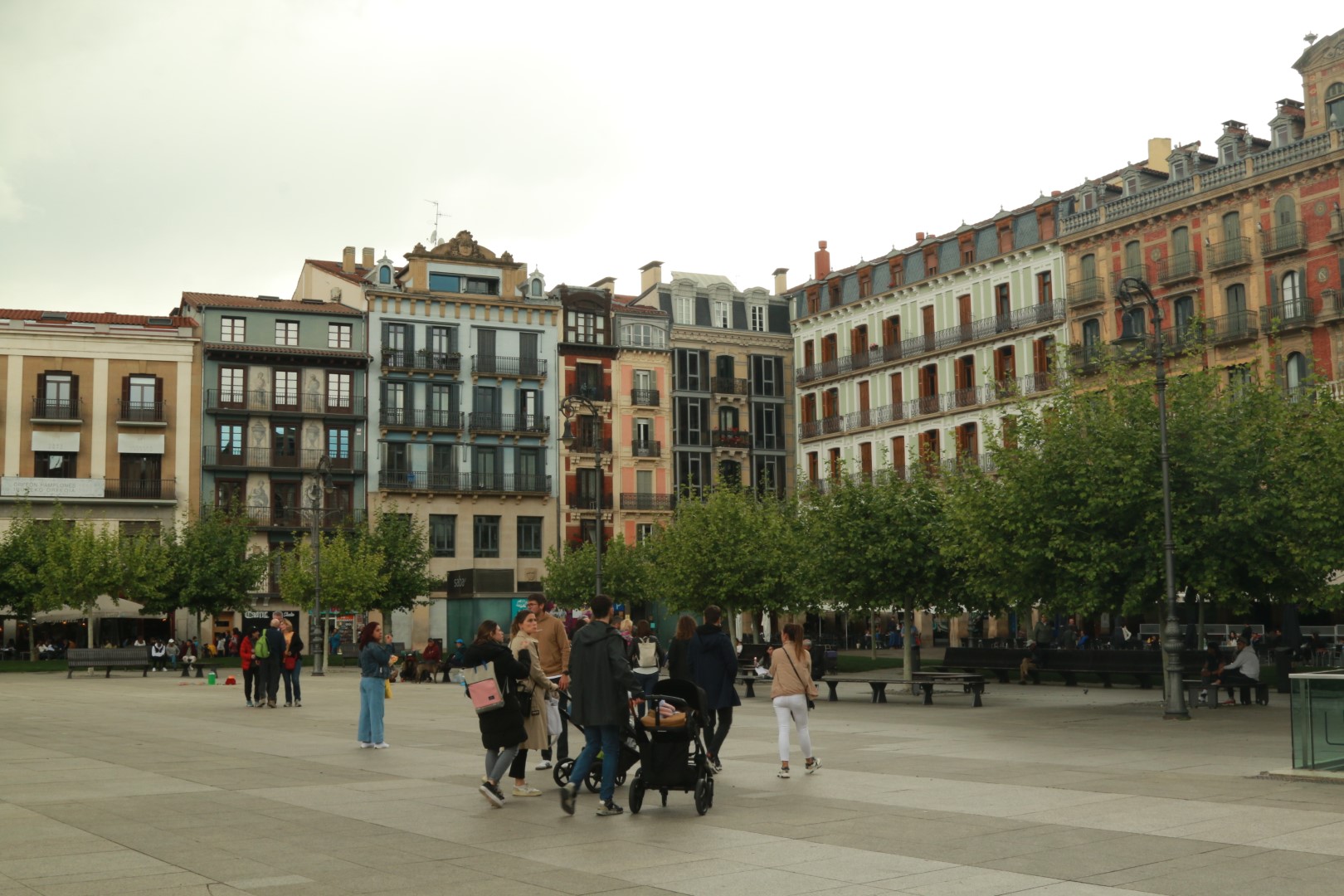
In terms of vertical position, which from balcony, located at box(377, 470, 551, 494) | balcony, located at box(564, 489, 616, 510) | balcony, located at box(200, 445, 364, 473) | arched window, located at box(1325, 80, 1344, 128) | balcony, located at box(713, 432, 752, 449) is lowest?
balcony, located at box(564, 489, 616, 510)

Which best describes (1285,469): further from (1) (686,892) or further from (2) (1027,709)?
(1) (686,892)

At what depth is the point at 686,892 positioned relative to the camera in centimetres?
868

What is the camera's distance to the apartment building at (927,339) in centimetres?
5947

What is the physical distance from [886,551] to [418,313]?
4120cm

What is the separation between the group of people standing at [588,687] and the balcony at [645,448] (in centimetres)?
5405

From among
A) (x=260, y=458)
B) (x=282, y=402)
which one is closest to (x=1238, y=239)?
(x=282, y=402)

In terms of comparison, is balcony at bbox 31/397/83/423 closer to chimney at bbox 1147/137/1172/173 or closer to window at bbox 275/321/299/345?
window at bbox 275/321/299/345

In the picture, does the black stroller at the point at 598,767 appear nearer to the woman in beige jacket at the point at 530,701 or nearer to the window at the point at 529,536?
the woman in beige jacket at the point at 530,701

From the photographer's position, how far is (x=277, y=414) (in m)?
64.2

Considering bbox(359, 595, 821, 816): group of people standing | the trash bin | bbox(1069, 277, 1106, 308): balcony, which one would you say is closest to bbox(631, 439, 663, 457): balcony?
bbox(1069, 277, 1106, 308): balcony

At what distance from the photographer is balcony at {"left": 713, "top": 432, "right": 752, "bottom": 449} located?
73688mm

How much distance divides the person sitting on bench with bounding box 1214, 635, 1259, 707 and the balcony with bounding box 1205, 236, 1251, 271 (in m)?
28.2

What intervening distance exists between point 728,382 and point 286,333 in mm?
23163

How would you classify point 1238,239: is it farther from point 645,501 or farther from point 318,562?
point 318,562
